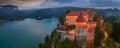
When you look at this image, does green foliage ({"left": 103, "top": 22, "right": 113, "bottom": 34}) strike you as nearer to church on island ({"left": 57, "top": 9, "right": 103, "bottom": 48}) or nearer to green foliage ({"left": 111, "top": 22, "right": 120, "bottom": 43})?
A: green foliage ({"left": 111, "top": 22, "right": 120, "bottom": 43})

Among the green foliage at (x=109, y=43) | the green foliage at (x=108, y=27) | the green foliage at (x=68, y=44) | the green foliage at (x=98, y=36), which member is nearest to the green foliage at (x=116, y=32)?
the green foliage at (x=108, y=27)

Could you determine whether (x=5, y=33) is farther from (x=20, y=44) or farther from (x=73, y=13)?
(x=73, y=13)

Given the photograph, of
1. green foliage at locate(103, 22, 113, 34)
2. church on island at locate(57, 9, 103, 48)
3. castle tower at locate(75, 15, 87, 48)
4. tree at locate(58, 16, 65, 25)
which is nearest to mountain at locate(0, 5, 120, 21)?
tree at locate(58, 16, 65, 25)

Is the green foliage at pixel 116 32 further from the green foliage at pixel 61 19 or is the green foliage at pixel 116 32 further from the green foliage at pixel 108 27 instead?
the green foliage at pixel 61 19

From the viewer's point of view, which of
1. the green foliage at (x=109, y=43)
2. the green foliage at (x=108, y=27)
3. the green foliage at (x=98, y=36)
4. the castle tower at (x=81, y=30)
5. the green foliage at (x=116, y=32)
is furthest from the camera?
the green foliage at (x=116, y=32)

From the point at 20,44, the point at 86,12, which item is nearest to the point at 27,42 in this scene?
the point at 20,44

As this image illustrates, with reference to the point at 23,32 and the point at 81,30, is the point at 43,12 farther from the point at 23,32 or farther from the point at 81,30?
the point at 81,30

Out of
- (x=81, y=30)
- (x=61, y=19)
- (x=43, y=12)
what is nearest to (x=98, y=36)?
(x=81, y=30)
